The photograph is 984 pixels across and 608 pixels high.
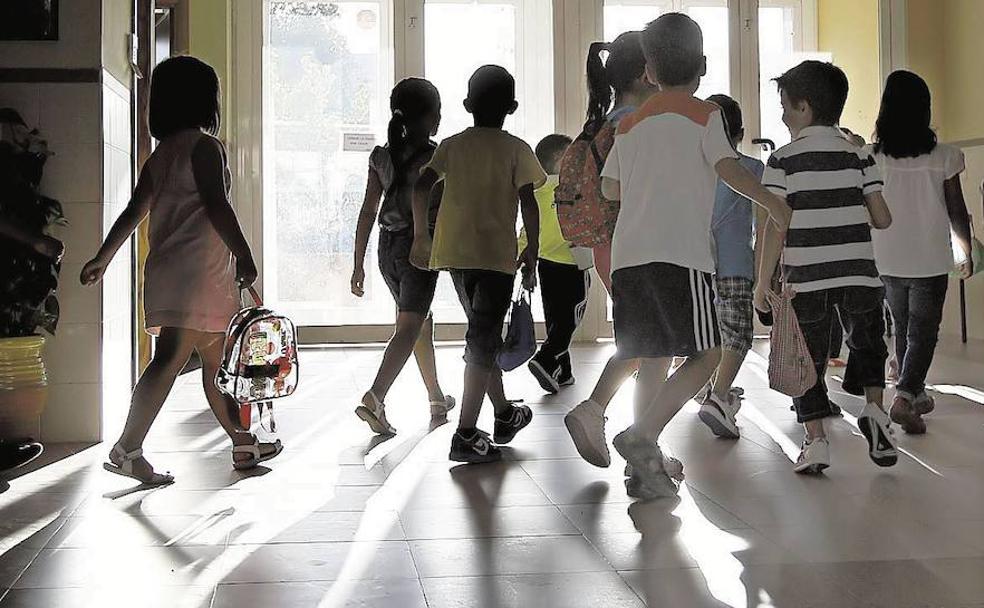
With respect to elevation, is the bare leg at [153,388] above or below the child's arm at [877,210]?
below

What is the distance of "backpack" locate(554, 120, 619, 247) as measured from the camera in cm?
375

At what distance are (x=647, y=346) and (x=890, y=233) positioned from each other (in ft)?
5.33

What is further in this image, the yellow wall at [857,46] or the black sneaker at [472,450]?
the yellow wall at [857,46]

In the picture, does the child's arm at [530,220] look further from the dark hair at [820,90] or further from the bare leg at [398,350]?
the dark hair at [820,90]

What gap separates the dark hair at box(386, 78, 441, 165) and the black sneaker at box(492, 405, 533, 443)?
1.01 meters

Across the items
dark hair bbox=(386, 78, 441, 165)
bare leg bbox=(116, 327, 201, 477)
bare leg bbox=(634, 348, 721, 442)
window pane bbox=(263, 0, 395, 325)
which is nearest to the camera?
bare leg bbox=(634, 348, 721, 442)

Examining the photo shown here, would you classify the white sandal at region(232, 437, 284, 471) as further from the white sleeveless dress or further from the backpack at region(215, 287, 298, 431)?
the white sleeveless dress

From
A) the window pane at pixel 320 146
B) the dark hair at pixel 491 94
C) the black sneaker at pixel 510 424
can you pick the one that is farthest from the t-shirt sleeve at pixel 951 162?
the window pane at pixel 320 146

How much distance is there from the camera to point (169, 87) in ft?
12.1

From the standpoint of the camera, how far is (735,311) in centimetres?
420

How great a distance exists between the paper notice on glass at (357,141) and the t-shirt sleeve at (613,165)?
4.91 meters

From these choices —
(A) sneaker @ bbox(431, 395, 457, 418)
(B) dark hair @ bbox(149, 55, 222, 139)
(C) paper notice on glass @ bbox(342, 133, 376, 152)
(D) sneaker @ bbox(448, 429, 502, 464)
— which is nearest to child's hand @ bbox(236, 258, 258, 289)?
(B) dark hair @ bbox(149, 55, 222, 139)

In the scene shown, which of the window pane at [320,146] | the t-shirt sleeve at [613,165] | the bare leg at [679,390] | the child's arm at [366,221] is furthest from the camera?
the window pane at [320,146]

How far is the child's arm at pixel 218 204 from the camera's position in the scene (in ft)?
11.7
